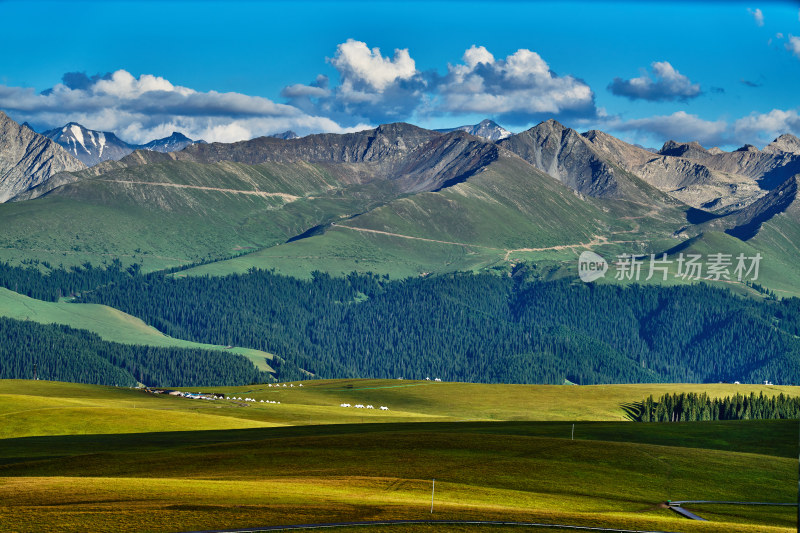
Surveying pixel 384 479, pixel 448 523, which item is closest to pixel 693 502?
pixel 384 479

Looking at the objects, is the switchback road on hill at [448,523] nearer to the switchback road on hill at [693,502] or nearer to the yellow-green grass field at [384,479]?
the yellow-green grass field at [384,479]

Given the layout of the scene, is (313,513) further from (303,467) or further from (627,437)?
(627,437)

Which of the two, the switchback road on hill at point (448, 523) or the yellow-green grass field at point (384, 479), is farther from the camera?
the yellow-green grass field at point (384, 479)

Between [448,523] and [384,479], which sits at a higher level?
[448,523]

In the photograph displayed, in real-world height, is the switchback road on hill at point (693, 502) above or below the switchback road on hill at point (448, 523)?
below

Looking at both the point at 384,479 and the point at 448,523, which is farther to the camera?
the point at 384,479

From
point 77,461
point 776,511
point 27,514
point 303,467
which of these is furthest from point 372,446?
point 27,514

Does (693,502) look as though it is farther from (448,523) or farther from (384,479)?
(448,523)

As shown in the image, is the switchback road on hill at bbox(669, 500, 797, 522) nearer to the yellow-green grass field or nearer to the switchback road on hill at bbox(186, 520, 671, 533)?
the yellow-green grass field

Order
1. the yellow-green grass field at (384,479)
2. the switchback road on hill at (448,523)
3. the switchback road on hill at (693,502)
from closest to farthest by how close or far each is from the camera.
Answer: the switchback road on hill at (448,523), the yellow-green grass field at (384,479), the switchback road on hill at (693,502)

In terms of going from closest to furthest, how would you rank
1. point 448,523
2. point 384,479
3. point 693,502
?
point 448,523 → point 384,479 → point 693,502

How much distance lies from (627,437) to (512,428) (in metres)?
20.7

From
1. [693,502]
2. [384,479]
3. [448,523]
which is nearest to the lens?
[448,523]

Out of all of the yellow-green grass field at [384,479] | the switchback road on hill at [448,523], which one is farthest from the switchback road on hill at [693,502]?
the switchback road on hill at [448,523]
